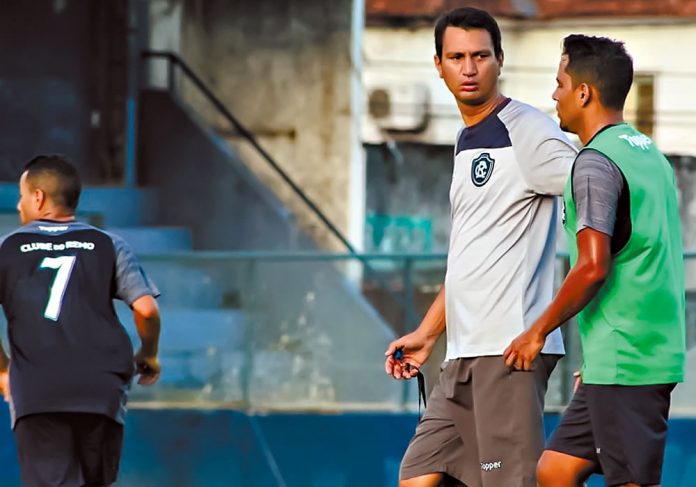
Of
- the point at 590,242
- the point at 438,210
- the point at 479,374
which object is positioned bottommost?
the point at 438,210

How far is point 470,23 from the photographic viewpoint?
18.5 ft

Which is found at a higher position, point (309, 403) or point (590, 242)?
point (590, 242)

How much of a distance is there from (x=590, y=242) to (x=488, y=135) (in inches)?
24.4

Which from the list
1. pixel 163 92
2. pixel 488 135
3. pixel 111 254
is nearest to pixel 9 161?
pixel 163 92

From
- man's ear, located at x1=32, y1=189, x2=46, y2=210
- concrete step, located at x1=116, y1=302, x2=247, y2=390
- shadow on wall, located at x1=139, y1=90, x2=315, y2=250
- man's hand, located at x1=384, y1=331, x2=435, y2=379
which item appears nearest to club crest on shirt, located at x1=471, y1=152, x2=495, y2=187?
man's hand, located at x1=384, y1=331, x2=435, y2=379

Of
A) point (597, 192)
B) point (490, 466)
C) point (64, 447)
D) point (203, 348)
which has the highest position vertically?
point (597, 192)

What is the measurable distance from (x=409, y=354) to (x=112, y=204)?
24.9 feet

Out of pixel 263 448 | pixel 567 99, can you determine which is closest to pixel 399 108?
pixel 263 448

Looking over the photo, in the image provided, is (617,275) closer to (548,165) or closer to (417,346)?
(548,165)

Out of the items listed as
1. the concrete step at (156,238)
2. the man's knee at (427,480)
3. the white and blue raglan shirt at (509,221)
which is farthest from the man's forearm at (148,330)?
the concrete step at (156,238)

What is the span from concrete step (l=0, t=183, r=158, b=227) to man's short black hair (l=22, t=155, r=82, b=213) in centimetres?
551

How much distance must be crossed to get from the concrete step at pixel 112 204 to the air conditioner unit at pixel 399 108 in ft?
33.4

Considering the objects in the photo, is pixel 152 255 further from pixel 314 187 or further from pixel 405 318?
pixel 314 187

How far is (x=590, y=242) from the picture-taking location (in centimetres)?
507
